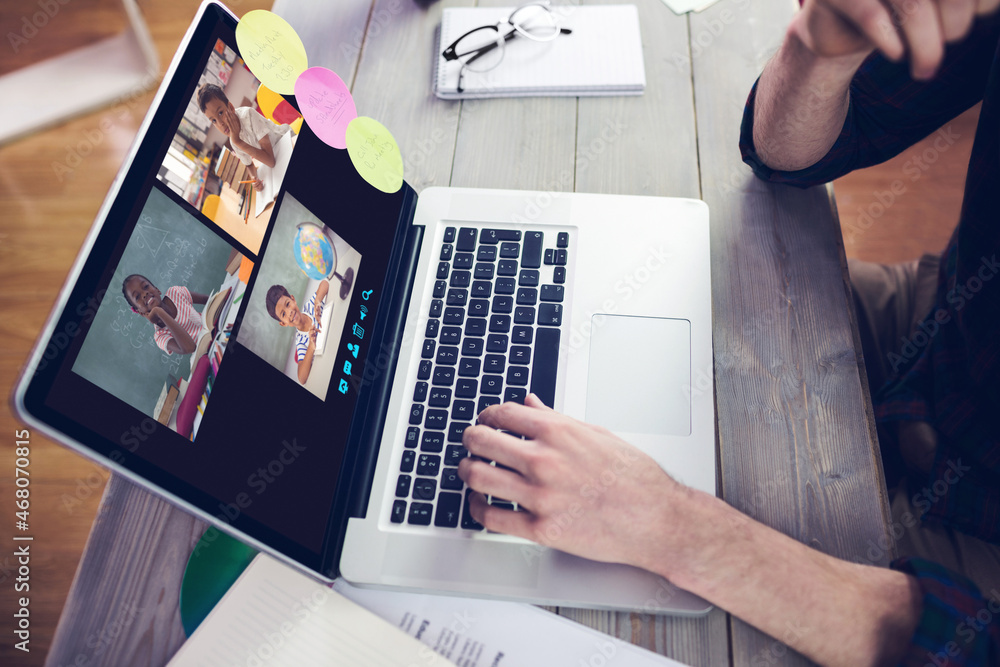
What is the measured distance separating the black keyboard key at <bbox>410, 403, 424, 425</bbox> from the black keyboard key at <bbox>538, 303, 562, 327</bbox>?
17cm

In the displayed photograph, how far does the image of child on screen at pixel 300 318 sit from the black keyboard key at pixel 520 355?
0.69ft

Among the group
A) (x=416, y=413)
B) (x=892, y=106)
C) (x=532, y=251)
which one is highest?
(x=892, y=106)

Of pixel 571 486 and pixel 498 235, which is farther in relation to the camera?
pixel 498 235

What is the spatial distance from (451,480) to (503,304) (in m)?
0.21

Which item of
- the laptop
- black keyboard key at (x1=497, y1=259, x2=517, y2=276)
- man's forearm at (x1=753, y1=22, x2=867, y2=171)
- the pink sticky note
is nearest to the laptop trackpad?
the laptop

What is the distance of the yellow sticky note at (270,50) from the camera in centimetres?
55

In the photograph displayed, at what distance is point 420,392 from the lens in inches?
25.4

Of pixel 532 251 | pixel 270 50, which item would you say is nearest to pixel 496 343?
pixel 532 251

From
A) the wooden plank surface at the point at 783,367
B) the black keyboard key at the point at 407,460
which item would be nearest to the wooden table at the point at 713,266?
the wooden plank surface at the point at 783,367

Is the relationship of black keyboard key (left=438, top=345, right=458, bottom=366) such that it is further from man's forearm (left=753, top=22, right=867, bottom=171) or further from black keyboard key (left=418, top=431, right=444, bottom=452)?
man's forearm (left=753, top=22, right=867, bottom=171)

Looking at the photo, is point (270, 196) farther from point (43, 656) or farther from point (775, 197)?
point (43, 656)

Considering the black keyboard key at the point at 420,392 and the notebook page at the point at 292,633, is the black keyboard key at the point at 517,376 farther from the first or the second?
the notebook page at the point at 292,633

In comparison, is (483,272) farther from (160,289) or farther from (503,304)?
(160,289)

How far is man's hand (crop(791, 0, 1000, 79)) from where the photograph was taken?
0.47 metres
